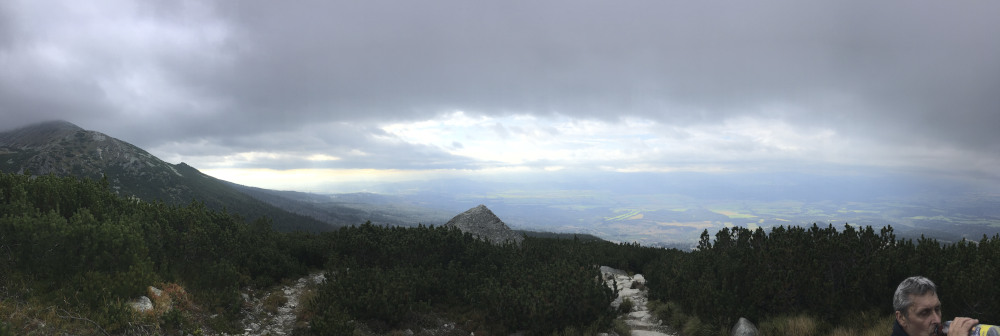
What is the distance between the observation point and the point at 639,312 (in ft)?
37.3

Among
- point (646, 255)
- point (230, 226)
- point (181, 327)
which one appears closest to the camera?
point (181, 327)

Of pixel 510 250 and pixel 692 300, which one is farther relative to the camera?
pixel 510 250

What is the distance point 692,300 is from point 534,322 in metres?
4.11

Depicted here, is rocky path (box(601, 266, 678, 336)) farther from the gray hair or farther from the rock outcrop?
the rock outcrop

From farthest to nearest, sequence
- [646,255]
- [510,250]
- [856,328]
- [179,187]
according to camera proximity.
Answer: [179,187] → [646,255] → [510,250] → [856,328]

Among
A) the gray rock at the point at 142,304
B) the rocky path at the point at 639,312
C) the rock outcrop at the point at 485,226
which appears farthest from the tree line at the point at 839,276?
the rock outcrop at the point at 485,226

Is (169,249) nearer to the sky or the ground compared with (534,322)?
nearer to the sky

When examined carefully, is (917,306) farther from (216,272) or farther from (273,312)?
(216,272)

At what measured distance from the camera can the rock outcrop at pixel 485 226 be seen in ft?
68.8

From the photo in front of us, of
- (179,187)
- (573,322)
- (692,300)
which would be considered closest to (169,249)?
(573,322)

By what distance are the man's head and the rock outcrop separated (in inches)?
691

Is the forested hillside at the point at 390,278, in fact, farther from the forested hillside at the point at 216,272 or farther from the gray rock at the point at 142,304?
the gray rock at the point at 142,304

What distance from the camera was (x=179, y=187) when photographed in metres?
200

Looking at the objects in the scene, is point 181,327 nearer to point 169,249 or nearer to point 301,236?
point 169,249
